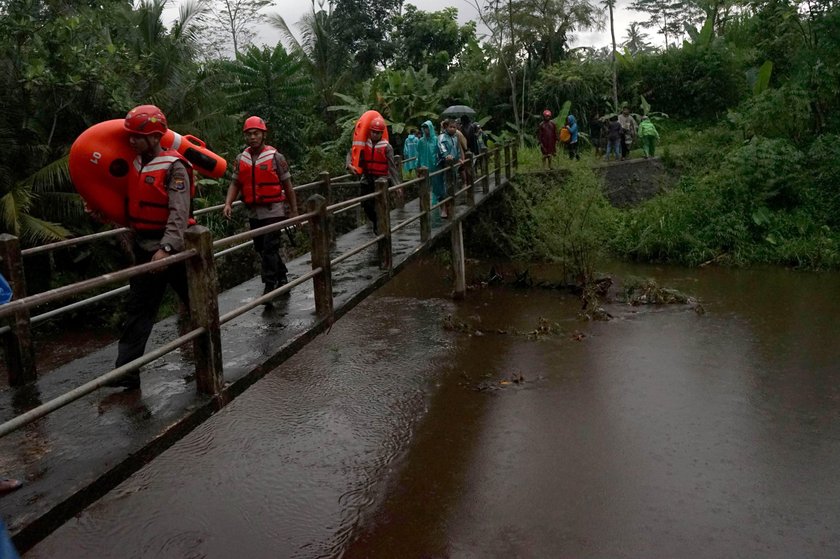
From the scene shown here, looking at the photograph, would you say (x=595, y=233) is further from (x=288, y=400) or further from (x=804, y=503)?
(x=804, y=503)

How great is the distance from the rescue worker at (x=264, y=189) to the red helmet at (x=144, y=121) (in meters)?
1.95

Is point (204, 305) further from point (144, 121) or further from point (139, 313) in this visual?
point (144, 121)

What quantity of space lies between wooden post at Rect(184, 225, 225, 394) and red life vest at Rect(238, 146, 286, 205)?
88.6 inches

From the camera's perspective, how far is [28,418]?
268 cm

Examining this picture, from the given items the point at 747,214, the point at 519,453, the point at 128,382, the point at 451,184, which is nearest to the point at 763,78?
the point at 747,214

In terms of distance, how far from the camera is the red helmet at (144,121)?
3.88m

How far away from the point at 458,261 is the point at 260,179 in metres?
7.16

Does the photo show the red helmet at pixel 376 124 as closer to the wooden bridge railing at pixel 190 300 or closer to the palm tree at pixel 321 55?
the wooden bridge railing at pixel 190 300

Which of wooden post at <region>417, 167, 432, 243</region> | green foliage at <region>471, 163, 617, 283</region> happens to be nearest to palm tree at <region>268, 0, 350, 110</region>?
green foliage at <region>471, 163, 617, 283</region>

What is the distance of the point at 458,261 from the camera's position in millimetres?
12875

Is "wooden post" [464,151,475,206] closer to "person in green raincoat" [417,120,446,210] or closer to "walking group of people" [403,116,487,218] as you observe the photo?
"walking group of people" [403,116,487,218]

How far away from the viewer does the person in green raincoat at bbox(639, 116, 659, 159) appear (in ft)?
54.9

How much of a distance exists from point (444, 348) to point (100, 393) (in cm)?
688

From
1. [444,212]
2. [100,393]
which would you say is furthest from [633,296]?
[100,393]
